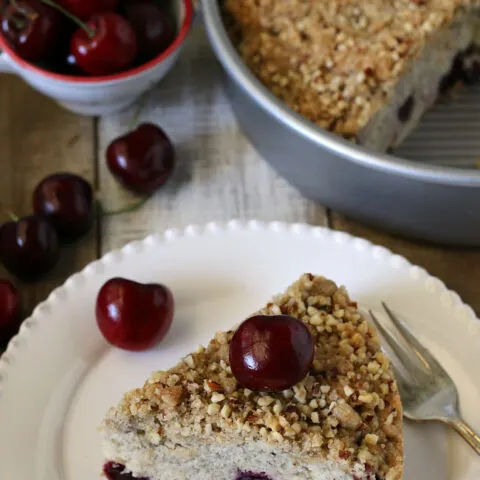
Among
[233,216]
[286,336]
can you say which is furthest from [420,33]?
[286,336]

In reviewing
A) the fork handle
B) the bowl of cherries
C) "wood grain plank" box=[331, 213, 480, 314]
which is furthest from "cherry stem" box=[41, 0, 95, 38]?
the fork handle

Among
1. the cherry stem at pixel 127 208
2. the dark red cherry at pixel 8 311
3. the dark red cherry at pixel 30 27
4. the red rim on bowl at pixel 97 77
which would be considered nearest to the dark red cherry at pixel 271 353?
the dark red cherry at pixel 8 311

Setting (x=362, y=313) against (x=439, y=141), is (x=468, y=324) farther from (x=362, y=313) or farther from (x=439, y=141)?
(x=439, y=141)

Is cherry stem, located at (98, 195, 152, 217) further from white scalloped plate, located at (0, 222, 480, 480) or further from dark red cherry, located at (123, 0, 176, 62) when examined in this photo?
A: dark red cherry, located at (123, 0, 176, 62)

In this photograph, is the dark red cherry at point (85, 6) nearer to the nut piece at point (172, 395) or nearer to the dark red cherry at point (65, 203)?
the dark red cherry at point (65, 203)

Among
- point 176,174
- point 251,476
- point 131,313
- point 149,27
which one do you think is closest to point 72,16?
point 149,27

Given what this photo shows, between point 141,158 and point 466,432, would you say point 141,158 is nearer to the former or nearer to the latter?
point 141,158
